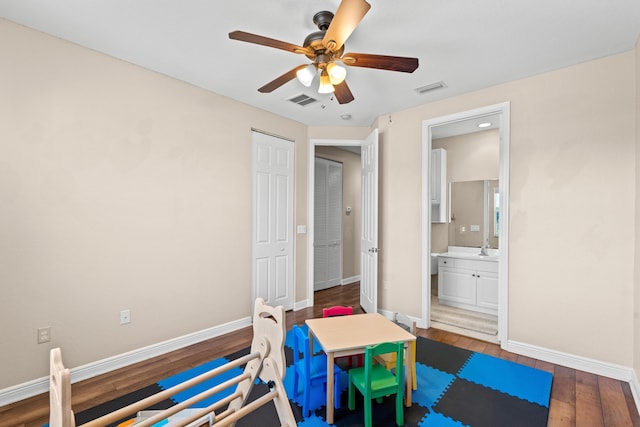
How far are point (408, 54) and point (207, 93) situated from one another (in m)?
2.04

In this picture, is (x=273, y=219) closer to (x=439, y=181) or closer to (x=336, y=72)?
(x=336, y=72)

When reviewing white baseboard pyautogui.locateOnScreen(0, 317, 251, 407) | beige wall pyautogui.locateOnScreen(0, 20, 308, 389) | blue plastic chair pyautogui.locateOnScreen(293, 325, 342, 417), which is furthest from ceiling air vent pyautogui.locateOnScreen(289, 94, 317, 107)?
white baseboard pyautogui.locateOnScreen(0, 317, 251, 407)

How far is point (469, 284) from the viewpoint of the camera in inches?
169

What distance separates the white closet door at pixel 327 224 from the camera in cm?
550

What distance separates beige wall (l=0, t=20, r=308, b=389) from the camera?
2248mm

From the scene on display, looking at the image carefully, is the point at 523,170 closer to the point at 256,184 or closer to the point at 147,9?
the point at 256,184

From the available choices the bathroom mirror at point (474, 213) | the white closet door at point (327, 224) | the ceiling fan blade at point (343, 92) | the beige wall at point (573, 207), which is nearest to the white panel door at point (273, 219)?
the white closet door at point (327, 224)

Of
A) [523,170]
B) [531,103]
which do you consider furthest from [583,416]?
[531,103]

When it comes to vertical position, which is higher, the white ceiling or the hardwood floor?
the white ceiling

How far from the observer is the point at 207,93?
335 centimetres

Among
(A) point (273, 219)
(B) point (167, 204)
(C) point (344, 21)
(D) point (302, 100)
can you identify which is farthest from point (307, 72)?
(A) point (273, 219)

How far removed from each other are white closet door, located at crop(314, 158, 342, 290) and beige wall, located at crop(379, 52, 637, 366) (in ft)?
9.05

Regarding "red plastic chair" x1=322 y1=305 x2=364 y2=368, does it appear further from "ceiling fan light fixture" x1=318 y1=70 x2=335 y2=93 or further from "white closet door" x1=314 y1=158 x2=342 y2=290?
"white closet door" x1=314 y1=158 x2=342 y2=290

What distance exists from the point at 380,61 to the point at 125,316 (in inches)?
114
